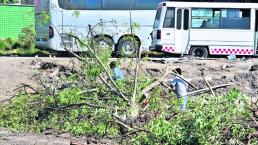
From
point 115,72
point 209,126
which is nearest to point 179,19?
point 115,72

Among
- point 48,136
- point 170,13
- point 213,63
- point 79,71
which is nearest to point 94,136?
point 48,136

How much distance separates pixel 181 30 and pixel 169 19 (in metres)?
0.65

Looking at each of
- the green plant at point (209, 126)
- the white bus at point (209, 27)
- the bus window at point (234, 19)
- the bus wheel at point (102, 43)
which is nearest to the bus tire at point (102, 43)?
the bus wheel at point (102, 43)

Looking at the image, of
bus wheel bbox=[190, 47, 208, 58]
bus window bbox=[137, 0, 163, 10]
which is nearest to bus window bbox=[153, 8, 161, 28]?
bus window bbox=[137, 0, 163, 10]

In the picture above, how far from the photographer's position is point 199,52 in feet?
84.9

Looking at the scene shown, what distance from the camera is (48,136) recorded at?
30.9 ft

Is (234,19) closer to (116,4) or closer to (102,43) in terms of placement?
(116,4)

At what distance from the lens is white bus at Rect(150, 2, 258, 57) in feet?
83.1

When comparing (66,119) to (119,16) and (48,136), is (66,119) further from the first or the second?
(119,16)

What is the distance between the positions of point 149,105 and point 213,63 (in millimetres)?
12043

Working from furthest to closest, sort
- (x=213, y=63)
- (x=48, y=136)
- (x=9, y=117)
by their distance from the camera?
1. (x=213, y=63)
2. (x=9, y=117)
3. (x=48, y=136)

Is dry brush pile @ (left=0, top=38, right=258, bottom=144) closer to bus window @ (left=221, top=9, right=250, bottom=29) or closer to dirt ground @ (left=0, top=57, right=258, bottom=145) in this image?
dirt ground @ (left=0, top=57, right=258, bottom=145)

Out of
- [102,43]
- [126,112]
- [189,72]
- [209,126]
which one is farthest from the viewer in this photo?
[189,72]

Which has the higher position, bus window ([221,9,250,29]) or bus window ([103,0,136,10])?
bus window ([103,0,136,10])
